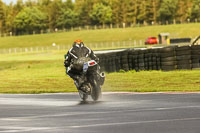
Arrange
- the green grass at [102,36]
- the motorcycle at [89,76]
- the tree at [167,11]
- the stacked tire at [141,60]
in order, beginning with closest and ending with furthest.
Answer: the motorcycle at [89,76] → the stacked tire at [141,60] → the green grass at [102,36] → the tree at [167,11]

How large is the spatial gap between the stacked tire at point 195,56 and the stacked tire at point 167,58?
2.66ft

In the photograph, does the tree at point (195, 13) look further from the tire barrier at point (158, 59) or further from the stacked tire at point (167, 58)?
the stacked tire at point (167, 58)

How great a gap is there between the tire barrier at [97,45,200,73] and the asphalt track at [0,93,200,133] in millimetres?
8664

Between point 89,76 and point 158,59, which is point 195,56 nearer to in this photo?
point 158,59

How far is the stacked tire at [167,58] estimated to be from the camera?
27.6 meters

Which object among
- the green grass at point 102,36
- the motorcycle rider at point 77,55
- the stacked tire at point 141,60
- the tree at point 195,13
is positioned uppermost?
the tree at point 195,13

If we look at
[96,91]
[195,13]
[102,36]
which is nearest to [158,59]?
[96,91]

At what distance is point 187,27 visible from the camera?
5901 inches

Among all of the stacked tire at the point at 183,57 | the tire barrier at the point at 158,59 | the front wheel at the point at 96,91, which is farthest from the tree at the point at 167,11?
the front wheel at the point at 96,91

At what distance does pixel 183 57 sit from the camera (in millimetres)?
27406

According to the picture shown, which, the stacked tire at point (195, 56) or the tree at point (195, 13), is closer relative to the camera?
the stacked tire at point (195, 56)

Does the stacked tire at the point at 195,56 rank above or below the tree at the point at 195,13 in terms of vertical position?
below

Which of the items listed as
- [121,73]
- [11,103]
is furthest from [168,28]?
[11,103]

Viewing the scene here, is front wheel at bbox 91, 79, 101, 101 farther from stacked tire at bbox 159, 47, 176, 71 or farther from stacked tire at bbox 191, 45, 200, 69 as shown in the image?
stacked tire at bbox 159, 47, 176, 71
